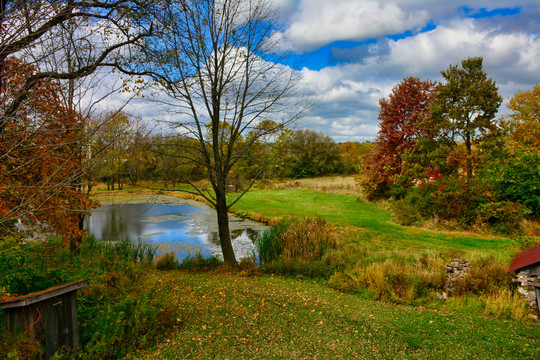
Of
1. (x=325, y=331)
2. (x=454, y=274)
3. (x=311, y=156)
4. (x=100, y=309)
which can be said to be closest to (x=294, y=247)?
(x=454, y=274)

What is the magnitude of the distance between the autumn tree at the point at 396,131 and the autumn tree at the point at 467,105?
8.16ft

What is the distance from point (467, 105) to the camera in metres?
16.4

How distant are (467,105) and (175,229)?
17.5 m

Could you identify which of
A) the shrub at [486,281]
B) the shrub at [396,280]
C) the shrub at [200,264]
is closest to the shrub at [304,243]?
the shrub at [396,280]

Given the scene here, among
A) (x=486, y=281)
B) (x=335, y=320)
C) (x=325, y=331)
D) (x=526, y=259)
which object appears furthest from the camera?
(x=486, y=281)

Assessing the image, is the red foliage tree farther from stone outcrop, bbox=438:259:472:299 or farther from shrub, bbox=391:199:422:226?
shrub, bbox=391:199:422:226

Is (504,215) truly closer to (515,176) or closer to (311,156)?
(515,176)

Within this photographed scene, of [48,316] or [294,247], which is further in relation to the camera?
[294,247]

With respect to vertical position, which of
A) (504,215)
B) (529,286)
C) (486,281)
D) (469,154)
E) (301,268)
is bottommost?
(301,268)

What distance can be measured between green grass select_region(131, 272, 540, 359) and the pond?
519 centimetres

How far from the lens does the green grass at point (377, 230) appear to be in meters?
11.2

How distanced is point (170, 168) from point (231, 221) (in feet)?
42.3

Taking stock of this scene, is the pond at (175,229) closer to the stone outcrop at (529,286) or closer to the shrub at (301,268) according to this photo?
the shrub at (301,268)

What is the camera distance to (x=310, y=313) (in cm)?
609
